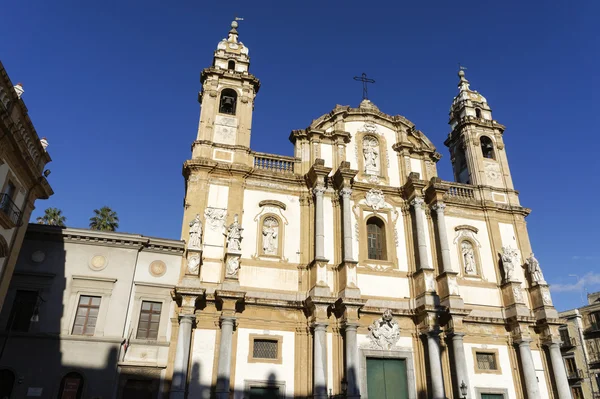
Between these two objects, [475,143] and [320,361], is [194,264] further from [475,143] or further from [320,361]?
[475,143]

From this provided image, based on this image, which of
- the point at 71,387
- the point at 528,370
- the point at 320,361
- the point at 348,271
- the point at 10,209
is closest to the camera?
the point at 10,209

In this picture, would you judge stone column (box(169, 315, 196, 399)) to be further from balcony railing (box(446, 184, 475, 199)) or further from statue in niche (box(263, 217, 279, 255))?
balcony railing (box(446, 184, 475, 199))

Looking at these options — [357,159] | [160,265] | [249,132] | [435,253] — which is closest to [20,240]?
[160,265]

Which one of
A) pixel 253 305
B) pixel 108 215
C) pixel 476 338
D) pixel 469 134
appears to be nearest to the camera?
pixel 253 305

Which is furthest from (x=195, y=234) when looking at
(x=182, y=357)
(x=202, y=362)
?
(x=202, y=362)

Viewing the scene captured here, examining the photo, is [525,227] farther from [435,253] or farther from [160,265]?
[160,265]

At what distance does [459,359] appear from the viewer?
60.4 feet

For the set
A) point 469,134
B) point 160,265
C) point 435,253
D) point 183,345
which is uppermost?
point 469,134

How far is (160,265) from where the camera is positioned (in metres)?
18.5

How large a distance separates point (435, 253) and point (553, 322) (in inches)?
223

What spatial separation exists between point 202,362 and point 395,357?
7.59 meters

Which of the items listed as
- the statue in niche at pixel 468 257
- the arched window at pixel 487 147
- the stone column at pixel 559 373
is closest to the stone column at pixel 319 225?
the statue in niche at pixel 468 257

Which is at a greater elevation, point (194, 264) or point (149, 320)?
point (194, 264)

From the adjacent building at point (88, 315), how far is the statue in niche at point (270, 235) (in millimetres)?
3478
